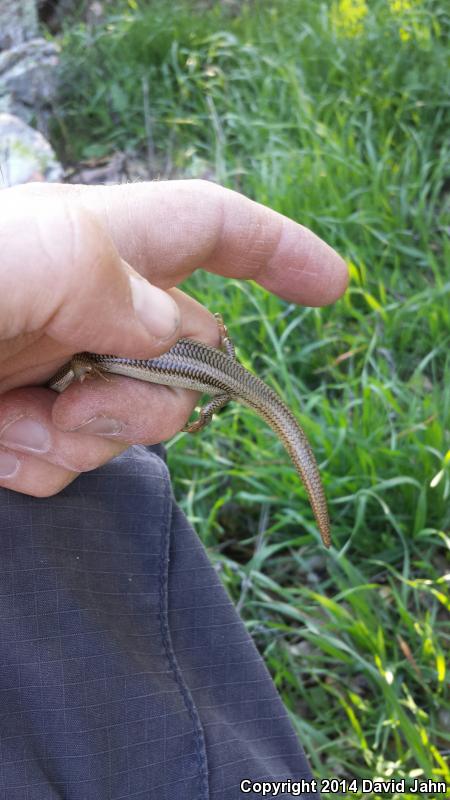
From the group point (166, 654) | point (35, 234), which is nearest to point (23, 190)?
point (35, 234)

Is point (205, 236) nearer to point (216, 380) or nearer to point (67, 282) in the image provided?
point (216, 380)

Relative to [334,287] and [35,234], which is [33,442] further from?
[334,287]

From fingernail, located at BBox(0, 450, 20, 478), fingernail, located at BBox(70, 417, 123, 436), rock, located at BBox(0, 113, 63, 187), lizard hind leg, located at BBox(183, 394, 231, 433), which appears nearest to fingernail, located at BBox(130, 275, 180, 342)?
fingernail, located at BBox(70, 417, 123, 436)

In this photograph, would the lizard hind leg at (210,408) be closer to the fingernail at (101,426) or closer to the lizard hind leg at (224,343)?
the lizard hind leg at (224,343)

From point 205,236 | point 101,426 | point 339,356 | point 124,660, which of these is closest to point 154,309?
point 101,426

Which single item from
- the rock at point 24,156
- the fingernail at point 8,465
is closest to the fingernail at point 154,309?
the fingernail at point 8,465

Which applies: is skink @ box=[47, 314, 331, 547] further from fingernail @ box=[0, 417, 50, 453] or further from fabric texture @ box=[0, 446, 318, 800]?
fabric texture @ box=[0, 446, 318, 800]
